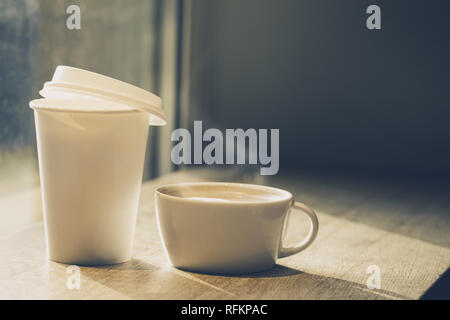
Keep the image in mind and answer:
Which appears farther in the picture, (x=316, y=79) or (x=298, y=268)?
(x=316, y=79)

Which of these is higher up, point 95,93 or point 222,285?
point 95,93

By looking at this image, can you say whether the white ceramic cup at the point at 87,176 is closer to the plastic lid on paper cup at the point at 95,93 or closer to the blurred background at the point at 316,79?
the plastic lid on paper cup at the point at 95,93

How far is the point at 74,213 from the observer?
0.58 metres

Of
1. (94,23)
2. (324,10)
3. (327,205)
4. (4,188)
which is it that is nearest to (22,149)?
(4,188)

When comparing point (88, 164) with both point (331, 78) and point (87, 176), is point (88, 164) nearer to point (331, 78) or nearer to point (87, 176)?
point (87, 176)

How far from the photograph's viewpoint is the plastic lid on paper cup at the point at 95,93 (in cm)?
53

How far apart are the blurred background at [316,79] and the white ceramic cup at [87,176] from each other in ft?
3.71

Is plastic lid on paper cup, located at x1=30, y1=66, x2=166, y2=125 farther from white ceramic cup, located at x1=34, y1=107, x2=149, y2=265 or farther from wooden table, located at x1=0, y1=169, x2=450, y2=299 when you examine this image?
wooden table, located at x1=0, y1=169, x2=450, y2=299

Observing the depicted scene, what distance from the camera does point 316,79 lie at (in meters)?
2.04

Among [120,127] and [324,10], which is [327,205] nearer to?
[120,127]

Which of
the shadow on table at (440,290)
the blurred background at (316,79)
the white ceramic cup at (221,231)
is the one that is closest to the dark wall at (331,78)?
the blurred background at (316,79)

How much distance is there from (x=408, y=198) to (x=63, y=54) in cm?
79

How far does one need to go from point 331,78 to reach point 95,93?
1590 mm

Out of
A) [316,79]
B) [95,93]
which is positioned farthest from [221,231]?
[316,79]
